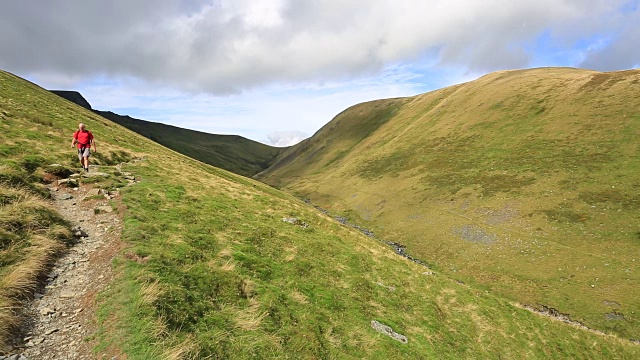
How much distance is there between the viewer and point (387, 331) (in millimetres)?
17984

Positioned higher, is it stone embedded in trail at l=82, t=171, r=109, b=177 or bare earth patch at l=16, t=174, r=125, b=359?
stone embedded in trail at l=82, t=171, r=109, b=177

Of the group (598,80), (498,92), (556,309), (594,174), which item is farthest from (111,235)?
(498,92)

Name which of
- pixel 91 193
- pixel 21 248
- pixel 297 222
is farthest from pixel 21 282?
pixel 297 222

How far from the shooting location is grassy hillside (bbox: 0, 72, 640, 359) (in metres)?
11.2

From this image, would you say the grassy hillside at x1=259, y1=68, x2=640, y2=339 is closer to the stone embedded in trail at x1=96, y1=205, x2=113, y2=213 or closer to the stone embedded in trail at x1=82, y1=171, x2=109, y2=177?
Answer: the stone embedded in trail at x1=96, y1=205, x2=113, y2=213

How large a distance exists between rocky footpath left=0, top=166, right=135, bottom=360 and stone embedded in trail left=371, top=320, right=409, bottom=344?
43.3 ft

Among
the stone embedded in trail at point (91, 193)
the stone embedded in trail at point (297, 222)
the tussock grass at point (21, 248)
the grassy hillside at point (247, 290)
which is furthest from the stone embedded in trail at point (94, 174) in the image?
the stone embedded in trail at point (297, 222)

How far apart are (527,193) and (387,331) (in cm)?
5336

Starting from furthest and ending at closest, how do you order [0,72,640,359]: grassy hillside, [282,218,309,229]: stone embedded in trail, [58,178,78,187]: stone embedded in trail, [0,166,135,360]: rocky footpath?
[282,218,309,229]: stone embedded in trail → [58,178,78,187]: stone embedded in trail → [0,72,640,359]: grassy hillside → [0,166,135,360]: rocky footpath

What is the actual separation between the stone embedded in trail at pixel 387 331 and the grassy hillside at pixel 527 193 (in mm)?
29773

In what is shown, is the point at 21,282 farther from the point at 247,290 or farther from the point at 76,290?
the point at 247,290

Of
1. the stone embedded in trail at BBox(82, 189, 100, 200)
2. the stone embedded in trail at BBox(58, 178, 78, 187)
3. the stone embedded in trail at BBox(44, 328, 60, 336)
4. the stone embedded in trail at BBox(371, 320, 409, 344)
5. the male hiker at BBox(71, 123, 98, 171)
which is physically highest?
the male hiker at BBox(71, 123, 98, 171)

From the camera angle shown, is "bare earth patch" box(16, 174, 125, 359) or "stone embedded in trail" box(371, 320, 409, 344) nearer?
"bare earth patch" box(16, 174, 125, 359)

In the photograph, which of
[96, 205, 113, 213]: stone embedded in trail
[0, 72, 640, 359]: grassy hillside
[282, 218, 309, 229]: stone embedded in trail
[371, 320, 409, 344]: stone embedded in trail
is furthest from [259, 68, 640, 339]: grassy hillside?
[96, 205, 113, 213]: stone embedded in trail
